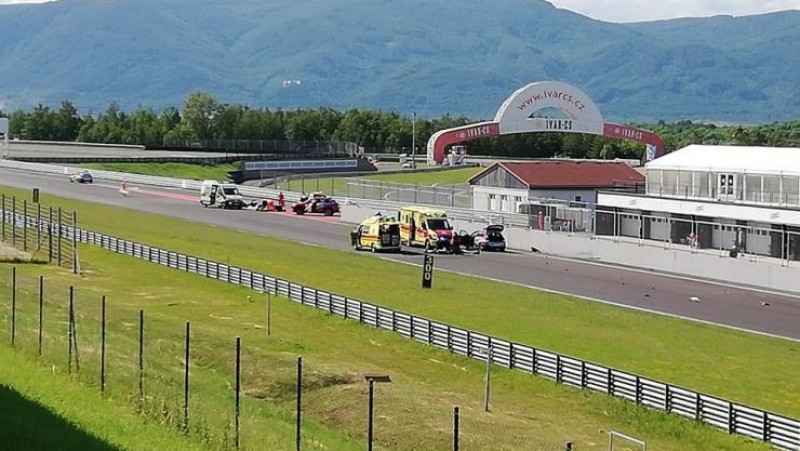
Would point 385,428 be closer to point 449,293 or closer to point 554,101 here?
point 449,293

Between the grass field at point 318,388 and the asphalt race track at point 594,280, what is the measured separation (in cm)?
1427

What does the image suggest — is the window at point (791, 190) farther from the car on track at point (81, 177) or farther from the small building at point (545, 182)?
the car on track at point (81, 177)

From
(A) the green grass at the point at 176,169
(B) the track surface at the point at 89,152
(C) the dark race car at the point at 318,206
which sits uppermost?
(B) the track surface at the point at 89,152

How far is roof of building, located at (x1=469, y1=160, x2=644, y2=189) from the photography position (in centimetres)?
8369

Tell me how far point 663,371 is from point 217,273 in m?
21.8

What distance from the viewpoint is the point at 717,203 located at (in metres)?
66.3

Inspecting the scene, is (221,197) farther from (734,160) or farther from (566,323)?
(566,323)

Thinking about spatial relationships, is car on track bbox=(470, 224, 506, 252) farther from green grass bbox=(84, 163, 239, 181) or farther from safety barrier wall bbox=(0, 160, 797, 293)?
green grass bbox=(84, 163, 239, 181)

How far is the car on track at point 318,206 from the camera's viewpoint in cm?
9088

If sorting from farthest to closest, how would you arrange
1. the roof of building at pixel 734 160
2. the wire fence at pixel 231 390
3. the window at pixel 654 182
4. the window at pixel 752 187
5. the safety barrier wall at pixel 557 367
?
the window at pixel 654 182, the window at pixel 752 187, the roof of building at pixel 734 160, the safety barrier wall at pixel 557 367, the wire fence at pixel 231 390

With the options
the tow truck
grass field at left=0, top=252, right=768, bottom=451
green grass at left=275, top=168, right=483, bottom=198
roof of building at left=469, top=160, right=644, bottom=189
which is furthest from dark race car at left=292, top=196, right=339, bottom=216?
grass field at left=0, top=252, right=768, bottom=451

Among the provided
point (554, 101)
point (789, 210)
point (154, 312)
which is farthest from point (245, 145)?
point (154, 312)

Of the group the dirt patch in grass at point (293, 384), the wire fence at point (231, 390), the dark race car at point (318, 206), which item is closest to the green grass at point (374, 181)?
the dark race car at point (318, 206)

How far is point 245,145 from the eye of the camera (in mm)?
187250
